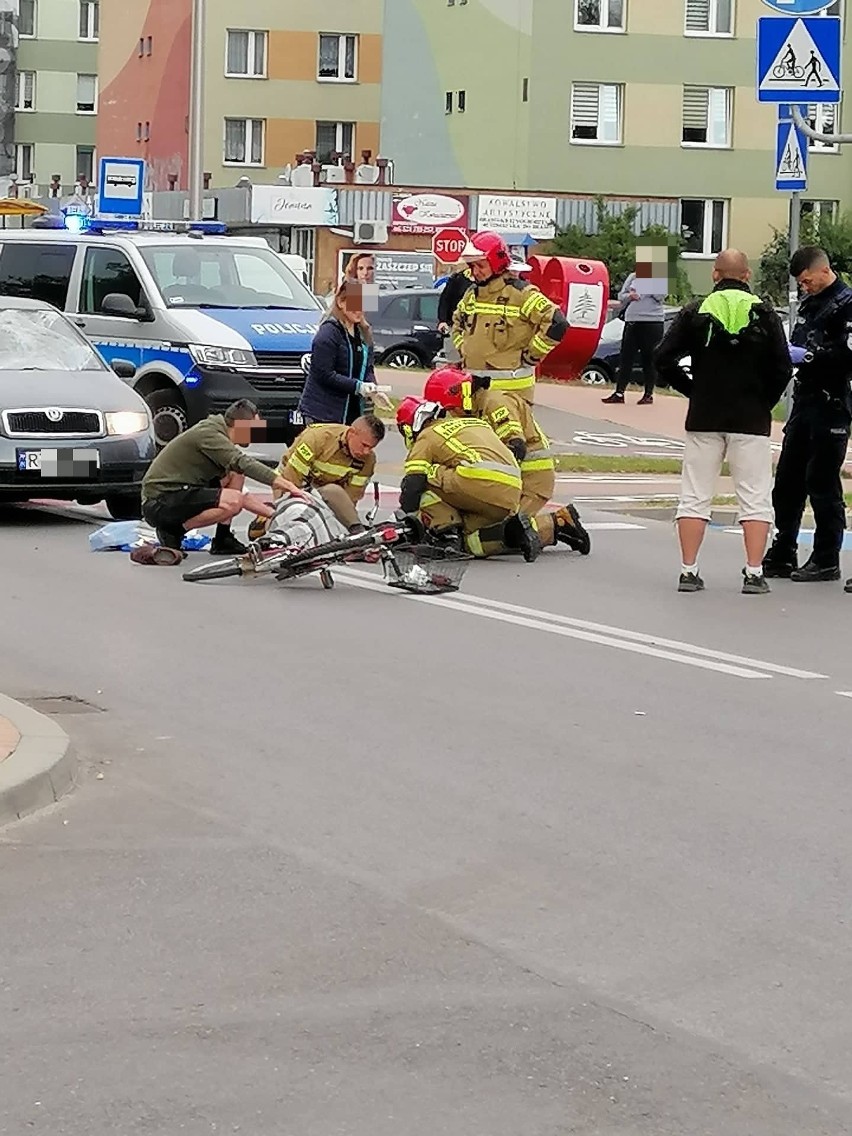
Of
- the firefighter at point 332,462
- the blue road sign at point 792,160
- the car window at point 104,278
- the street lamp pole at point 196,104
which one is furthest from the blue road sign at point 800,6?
the street lamp pole at point 196,104

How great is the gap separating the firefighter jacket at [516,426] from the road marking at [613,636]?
145 centimetres

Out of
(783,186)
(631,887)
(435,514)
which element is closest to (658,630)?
(435,514)

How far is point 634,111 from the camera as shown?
6034 centimetres

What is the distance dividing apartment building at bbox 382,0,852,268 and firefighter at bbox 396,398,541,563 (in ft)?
154

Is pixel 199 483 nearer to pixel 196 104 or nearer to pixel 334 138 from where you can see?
pixel 196 104

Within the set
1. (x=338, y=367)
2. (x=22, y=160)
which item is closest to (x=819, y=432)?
(x=338, y=367)

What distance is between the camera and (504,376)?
14117mm

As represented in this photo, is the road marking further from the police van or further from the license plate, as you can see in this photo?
the police van

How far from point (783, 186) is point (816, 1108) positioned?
12.6 metres

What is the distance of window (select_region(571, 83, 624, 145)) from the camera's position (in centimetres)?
6012

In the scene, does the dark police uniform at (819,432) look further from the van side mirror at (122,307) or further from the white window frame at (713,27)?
the white window frame at (713,27)

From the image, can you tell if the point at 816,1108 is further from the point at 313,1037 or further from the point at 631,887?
the point at 631,887

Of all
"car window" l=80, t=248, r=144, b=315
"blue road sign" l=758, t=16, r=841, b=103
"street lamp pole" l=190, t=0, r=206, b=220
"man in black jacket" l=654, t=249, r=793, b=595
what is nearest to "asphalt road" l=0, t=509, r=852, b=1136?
"man in black jacket" l=654, t=249, r=793, b=595

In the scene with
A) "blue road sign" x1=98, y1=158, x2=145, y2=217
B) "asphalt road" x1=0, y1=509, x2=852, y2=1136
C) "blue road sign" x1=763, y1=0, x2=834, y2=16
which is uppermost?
"blue road sign" x1=763, y1=0, x2=834, y2=16
